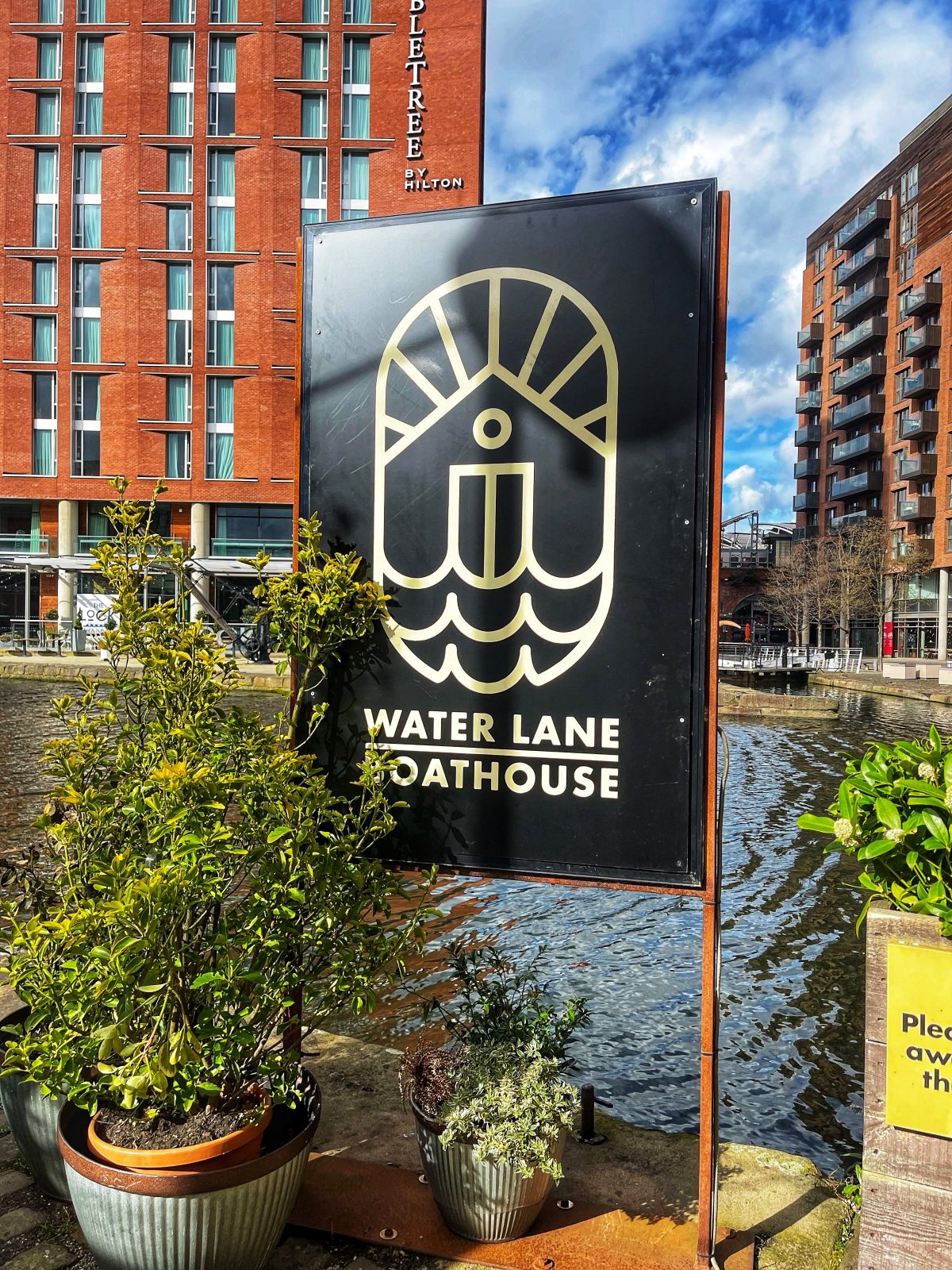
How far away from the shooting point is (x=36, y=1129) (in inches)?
119

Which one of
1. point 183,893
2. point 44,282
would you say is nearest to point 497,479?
point 183,893

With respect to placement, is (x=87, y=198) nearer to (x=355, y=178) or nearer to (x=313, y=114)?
(x=313, y=114)

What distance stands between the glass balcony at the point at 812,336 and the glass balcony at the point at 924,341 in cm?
1638

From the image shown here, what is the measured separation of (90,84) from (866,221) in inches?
1659

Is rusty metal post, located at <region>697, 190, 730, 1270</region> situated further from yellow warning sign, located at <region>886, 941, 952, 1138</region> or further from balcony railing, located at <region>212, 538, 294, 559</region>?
balcony railing, located at <region>212, 538, 294, 559</region>

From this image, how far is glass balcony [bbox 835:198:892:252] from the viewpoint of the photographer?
56.1m

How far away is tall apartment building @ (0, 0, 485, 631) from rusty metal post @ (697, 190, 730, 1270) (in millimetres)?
35317

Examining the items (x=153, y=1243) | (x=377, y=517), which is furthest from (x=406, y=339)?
(x=153, y=1243)

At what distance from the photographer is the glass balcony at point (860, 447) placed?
58094mm

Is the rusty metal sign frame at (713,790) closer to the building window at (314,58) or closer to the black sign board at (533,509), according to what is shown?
the black sign board at (533,509)

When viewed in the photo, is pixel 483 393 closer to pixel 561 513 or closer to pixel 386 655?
pixel 561 513

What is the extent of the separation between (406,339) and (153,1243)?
2614 millimetres

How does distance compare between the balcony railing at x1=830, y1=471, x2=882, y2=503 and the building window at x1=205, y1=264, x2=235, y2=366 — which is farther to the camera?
the balcony railing at x1=830, y1=471, x2=882, y2=503

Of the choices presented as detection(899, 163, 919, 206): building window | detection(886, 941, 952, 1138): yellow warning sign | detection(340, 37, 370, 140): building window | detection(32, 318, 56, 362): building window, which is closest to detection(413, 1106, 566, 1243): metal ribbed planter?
detection(886, 941, 952, 1138): yellow warning sign
